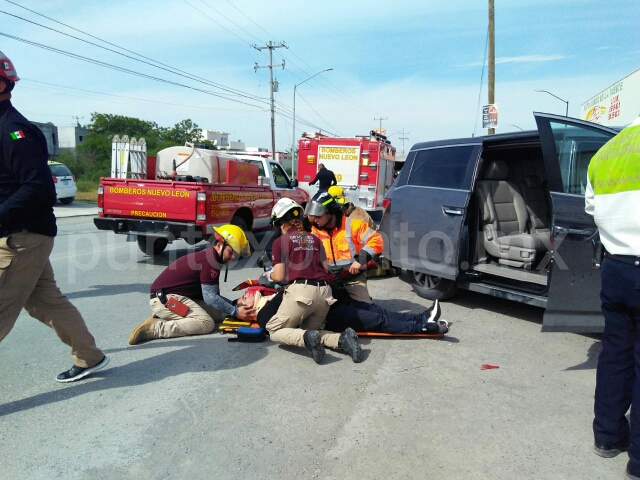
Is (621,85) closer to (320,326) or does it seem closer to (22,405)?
(320,326)

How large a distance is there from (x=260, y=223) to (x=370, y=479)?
807 centimetres

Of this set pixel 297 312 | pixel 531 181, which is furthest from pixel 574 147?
pixel 297 312

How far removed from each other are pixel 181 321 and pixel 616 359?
145 inches

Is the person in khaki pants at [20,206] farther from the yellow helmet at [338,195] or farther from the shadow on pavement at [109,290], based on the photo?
the shadow on pavement at [109,290]

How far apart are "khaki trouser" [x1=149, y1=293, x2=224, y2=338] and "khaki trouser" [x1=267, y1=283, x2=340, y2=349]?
799mm

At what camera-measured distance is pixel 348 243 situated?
17.6ft

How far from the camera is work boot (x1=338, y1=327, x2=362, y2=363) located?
14.4ft

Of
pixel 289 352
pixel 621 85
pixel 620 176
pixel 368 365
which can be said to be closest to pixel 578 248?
pixel 620 176

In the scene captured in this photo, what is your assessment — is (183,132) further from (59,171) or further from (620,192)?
(620,192)

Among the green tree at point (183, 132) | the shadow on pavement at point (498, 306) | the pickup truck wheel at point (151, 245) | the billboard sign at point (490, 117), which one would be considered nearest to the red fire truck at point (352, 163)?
the billboard sign at point (490, 117)

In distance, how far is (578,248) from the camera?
175 inches

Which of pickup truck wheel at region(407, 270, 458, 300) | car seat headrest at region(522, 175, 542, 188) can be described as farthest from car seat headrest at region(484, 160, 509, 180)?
pickup truck wheel at region(407, 270, 458, 300)

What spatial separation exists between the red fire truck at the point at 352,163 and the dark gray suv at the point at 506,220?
9.62m

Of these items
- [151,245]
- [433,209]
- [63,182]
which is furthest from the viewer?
[63,182]
